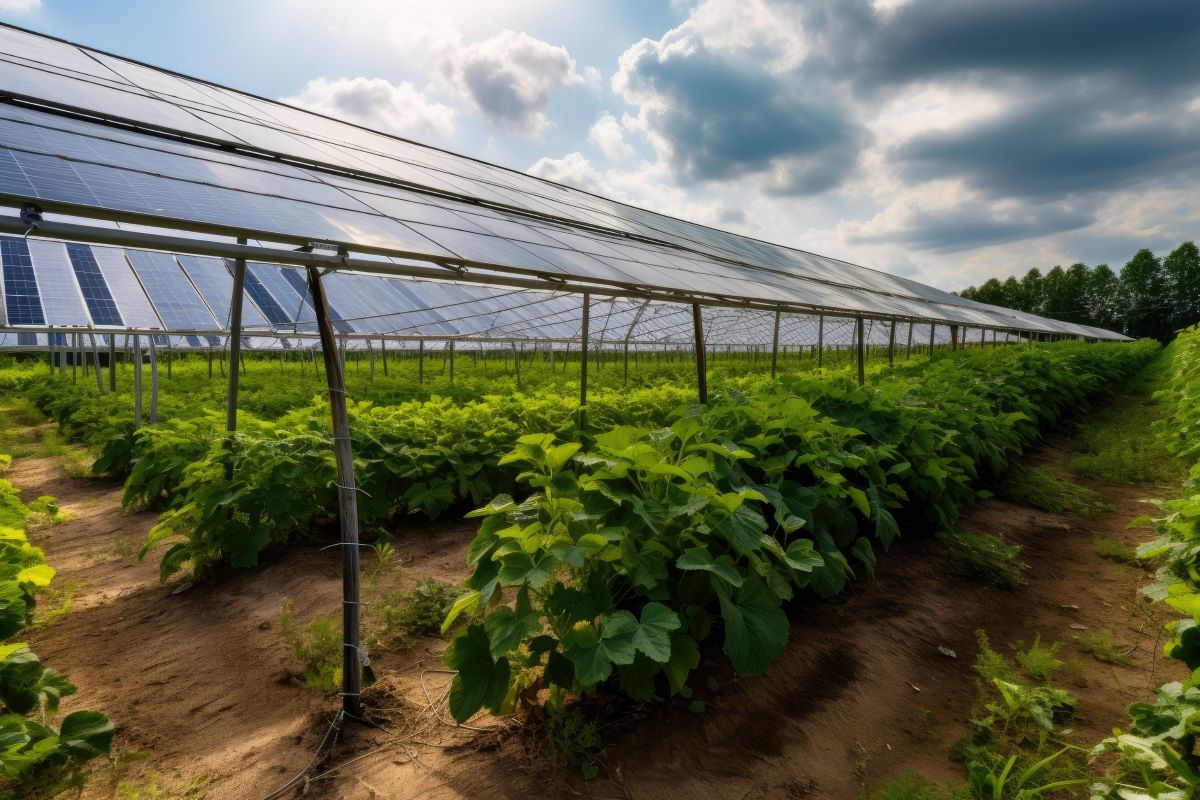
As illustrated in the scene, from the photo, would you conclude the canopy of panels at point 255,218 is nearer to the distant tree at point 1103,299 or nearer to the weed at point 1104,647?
the weed at point 1104,647

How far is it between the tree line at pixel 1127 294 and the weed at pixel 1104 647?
85152mm

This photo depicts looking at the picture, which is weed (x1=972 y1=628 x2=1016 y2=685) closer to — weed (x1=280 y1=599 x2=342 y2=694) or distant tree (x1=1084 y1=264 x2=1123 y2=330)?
weed (x1=280 y1=599 x2=342 y2=694)

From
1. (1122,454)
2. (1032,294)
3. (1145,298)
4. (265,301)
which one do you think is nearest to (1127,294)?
(1145,298)

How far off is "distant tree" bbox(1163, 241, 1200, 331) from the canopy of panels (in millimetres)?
79698

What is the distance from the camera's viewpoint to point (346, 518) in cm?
276

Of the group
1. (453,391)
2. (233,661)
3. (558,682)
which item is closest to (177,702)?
(233,661)

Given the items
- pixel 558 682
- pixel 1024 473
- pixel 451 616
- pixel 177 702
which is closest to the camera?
pixel 558 682

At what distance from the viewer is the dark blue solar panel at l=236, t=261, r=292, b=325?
12656mm

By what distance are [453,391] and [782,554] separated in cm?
789

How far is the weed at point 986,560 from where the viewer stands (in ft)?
14.3

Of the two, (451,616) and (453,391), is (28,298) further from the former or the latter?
(451,616)

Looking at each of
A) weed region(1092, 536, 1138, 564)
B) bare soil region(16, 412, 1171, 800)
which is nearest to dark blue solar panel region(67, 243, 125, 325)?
bare soil region(16, 412, 1171, 800)

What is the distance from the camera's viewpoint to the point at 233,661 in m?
3.27

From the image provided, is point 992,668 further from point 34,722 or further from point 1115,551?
point 34,722
